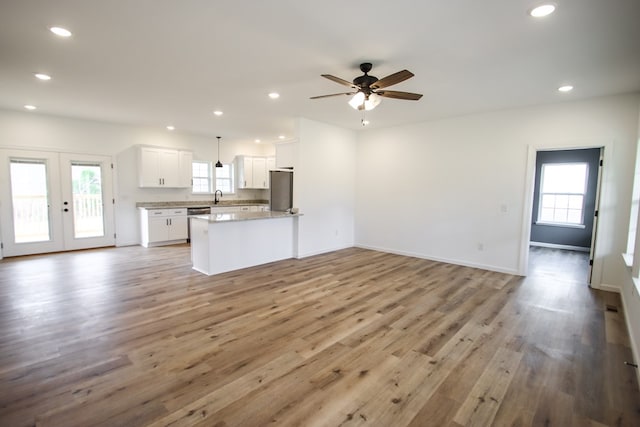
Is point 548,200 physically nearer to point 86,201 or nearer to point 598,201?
point 598,201

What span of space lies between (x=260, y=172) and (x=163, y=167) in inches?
106

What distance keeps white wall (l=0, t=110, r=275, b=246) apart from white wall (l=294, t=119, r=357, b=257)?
3698mm

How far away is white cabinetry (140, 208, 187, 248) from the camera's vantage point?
21.9ft

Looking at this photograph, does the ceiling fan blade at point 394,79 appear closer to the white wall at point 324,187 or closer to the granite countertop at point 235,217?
the white wall at point 324,187

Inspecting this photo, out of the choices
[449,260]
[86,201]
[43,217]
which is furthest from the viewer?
[86,201]

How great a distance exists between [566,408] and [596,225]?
353 centimetres

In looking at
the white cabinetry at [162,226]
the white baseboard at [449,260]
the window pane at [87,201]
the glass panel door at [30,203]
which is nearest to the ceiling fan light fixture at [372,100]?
the white baseboard at [449,260]

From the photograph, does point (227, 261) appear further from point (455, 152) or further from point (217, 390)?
point (455, 152)

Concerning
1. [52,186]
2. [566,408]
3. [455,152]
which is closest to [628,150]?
[455,152]

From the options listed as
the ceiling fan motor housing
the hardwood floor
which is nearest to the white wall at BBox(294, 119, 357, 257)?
the hardwood floor

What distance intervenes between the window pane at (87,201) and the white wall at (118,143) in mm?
321

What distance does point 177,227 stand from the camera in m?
7.12

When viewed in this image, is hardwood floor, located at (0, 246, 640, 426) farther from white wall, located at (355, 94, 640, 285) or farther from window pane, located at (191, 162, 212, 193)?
window pane, located at (191, 162, 212, 193)

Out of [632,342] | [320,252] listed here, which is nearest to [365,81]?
[632,342]
